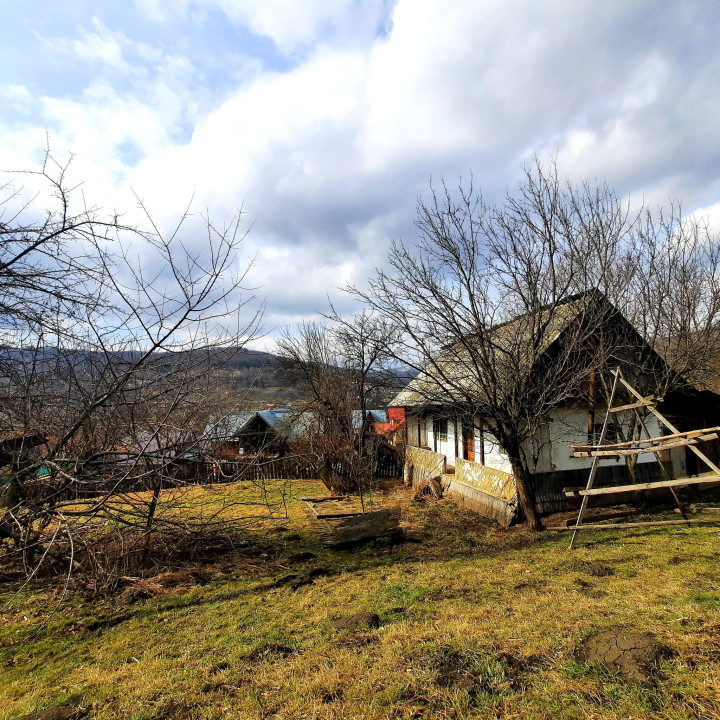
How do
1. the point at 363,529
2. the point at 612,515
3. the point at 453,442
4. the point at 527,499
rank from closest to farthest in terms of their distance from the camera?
1. the point at 363,529
2. the point at 527,499
3. the point at 612,515
4. the point at 453,442

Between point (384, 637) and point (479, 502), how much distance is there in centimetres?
740

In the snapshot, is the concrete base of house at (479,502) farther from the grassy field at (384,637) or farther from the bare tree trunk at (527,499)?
the grassy field at (384,637)

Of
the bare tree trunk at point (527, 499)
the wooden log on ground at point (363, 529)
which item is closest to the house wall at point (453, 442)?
the bare tree trunk at point (527, 499)

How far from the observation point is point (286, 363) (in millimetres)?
21375

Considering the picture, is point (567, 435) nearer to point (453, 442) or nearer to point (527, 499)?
point (527, 499)

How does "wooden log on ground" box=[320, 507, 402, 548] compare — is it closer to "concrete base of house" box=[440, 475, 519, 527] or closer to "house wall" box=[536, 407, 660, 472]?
"concrete base of house" box=[440, 475, 519, 527]

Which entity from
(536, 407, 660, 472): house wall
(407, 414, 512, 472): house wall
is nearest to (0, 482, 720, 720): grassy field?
(536, 407, 660, 472): house wall

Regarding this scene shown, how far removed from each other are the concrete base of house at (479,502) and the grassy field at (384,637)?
1.96 meters

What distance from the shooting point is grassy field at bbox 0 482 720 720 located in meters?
3.15

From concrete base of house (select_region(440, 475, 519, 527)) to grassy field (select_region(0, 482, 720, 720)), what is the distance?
1961 mm

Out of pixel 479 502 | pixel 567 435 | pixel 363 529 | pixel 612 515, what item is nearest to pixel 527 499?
pixel 479 502

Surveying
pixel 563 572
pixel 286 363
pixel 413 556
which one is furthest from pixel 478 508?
pixel 286 363

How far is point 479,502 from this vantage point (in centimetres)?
1111

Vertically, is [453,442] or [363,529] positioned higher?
[453,442]
